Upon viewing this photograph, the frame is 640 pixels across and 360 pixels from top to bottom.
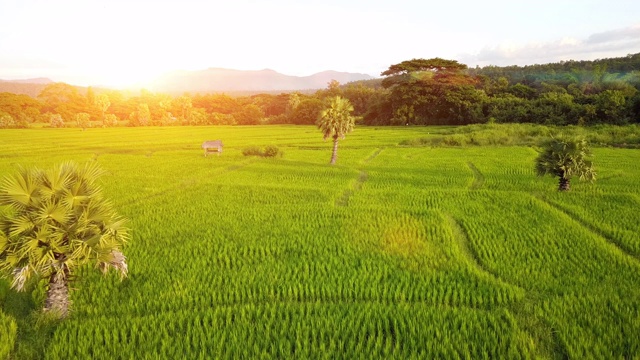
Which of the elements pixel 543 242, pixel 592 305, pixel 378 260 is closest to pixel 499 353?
pixel 592 305

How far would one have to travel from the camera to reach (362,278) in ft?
27.6

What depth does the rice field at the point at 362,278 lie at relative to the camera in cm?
618

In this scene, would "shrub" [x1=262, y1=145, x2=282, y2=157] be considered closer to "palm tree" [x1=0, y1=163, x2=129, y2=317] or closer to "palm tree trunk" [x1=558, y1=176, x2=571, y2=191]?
"palm tree trunk" [x1=558, y1=176, x2=571, y2=191]

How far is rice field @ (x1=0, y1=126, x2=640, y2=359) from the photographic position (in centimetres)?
618

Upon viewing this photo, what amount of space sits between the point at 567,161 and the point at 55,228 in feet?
59.8

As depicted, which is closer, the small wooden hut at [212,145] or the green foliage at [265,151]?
the green foliage at [265,151]

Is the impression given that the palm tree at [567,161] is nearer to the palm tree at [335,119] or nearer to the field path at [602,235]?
the field path at [602,235]

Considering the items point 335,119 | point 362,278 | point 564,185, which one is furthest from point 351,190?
point 362,278

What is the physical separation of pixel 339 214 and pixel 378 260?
14.2ft

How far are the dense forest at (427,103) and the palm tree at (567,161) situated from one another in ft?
114

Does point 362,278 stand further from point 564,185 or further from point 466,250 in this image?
point 564,185

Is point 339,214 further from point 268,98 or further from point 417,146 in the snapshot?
point 268,98

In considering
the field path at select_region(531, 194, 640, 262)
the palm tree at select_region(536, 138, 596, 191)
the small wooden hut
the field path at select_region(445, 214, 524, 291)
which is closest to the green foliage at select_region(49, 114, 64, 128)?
the small wooden hut

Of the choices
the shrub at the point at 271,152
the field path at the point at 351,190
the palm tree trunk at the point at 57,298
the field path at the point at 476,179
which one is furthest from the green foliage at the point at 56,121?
the palm tree trunk at the point at 57,298
